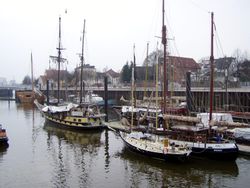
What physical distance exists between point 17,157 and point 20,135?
12877mm

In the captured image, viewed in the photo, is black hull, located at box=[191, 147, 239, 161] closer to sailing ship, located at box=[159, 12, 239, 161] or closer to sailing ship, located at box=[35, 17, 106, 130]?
sailing ship, located at box=[159, 12, 239, 161]

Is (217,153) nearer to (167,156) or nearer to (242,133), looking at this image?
(167,156)

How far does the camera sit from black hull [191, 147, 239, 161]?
26.4 m

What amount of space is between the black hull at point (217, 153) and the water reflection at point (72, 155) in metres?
9.13

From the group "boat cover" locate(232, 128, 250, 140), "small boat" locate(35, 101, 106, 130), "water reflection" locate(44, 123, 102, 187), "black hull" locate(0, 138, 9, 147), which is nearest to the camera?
"water reflection" locate(44, 123, 102, 187)

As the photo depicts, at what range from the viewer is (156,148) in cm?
2719

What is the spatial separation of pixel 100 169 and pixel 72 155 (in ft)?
18.8

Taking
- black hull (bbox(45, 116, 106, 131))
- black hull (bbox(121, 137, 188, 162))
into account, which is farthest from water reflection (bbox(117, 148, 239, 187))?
black hull (bbox(45, 116, 106, 131))

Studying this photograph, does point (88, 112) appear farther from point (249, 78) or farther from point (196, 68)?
point (196, 68)

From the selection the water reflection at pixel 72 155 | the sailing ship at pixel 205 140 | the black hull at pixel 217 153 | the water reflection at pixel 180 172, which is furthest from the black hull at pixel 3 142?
the black hull at pixel 217 153

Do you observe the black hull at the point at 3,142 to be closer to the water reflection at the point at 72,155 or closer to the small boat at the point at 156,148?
the water reflection at the point at 72,155

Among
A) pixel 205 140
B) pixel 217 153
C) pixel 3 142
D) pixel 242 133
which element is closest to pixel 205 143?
pixel 205 140

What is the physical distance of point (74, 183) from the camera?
2209 centimetres

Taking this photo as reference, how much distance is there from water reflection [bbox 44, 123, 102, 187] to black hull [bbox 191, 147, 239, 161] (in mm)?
9129
